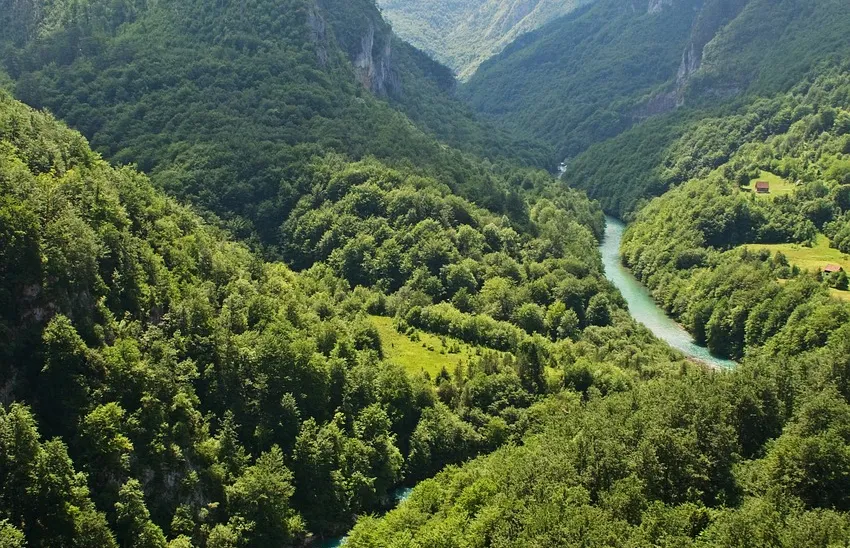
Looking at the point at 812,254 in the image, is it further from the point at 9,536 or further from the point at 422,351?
the point at 9,536

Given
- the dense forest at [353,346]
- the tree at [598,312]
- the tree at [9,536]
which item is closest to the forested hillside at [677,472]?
the dense forest at [353,346]

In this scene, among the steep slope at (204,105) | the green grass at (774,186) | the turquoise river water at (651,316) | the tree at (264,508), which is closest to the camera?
the tree at (264,508)

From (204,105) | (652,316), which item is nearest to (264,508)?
(652,316)

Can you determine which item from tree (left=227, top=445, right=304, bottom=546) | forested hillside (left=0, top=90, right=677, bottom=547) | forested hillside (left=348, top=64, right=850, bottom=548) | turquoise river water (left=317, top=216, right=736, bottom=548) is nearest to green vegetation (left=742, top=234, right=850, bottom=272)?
turquoise river water (left=317, top=216, right=736, bottom=548)

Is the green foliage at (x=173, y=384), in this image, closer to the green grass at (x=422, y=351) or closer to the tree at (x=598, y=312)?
the green grass at (x=422, y=351)

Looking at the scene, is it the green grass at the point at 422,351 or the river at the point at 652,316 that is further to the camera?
the river at the point at 652,316

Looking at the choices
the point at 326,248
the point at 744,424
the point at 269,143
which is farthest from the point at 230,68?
the point at 744,424
